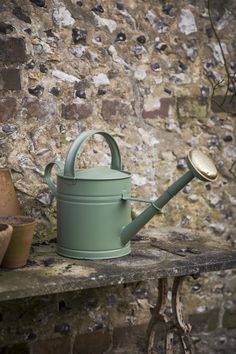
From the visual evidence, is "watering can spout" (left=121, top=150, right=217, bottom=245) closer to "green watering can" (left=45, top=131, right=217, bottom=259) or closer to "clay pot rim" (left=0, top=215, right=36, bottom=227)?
"green watering can" (left=45, top=131, right=217, bottom=259)

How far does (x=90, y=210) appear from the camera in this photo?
1.90 m

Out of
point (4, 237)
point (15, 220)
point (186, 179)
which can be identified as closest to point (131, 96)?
point (186, 179)

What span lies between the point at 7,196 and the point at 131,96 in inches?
27.8

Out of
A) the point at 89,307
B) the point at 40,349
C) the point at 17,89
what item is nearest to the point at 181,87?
the point at 17,89

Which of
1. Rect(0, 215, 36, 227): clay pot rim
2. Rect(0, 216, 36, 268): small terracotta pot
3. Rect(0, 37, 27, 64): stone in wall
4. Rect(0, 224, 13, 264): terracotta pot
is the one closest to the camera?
Rect(0, 224, 13, 264): terracotta pot

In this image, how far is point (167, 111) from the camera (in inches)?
98.2

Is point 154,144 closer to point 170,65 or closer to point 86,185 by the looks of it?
point 170,65

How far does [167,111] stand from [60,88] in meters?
0.49

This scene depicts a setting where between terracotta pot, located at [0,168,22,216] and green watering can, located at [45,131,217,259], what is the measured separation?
0.16 metres

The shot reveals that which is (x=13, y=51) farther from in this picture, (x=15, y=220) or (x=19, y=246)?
(x=19, y=246)

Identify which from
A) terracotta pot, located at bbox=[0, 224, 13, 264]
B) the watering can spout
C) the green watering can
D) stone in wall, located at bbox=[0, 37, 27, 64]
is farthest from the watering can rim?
stone in wall, located at bbox=[0, 37, 27, 64]

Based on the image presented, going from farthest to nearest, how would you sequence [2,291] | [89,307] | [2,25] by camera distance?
[89,307] → [2,25] → [2,291]

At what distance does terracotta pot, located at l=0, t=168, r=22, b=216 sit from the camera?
6.50 ft

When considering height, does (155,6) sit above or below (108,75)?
above
